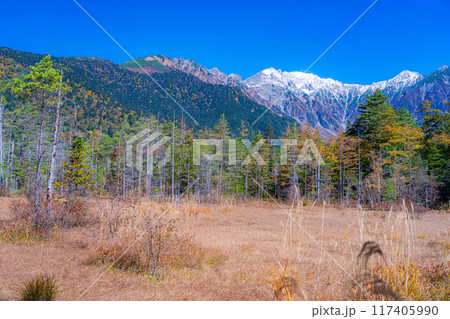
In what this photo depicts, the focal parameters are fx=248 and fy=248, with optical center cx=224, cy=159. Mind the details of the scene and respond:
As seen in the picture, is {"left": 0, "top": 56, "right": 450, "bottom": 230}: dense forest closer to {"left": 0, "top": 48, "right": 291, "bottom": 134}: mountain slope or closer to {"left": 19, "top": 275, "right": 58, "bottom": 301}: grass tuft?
{"left": 19, "top": 275, "right": 58, "bottom": 301}: grass tuft

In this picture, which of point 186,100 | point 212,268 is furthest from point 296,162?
point 186,100

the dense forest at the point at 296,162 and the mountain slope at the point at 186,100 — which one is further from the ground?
the mountain slope at the point at 186,100

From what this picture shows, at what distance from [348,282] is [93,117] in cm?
8317

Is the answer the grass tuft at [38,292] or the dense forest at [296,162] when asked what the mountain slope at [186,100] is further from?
the grass tuft at [38,292]

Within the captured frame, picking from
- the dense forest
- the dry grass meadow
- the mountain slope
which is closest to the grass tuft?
the dry grass meadow

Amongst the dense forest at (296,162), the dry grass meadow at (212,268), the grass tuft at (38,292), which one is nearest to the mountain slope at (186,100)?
the dense forest at (296,162)

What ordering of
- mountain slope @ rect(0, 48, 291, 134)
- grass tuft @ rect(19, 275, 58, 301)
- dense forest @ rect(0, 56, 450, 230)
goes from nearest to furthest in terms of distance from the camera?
grass tuft @ rect(19, 275, 58, 301) < dense forest @ rect(0, 56, 450, 230) < mountain slope @ rect(0, 48, 291, 134)

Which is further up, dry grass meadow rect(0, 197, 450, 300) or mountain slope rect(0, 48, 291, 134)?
mountain slope rect(0, 48, 291, 134)

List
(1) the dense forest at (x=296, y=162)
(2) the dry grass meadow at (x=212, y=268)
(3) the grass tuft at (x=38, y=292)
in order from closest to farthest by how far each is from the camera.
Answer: (3) the grass tuft at (x=38, y=292) < (2) the dry grass meadow at (x=212, y=268) < (1) the dense forest at (x=296, y=162)

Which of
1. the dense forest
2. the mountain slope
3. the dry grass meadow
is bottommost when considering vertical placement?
the dry grass meadow

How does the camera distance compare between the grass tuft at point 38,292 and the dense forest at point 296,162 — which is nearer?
the grass tuft at point 38,292
